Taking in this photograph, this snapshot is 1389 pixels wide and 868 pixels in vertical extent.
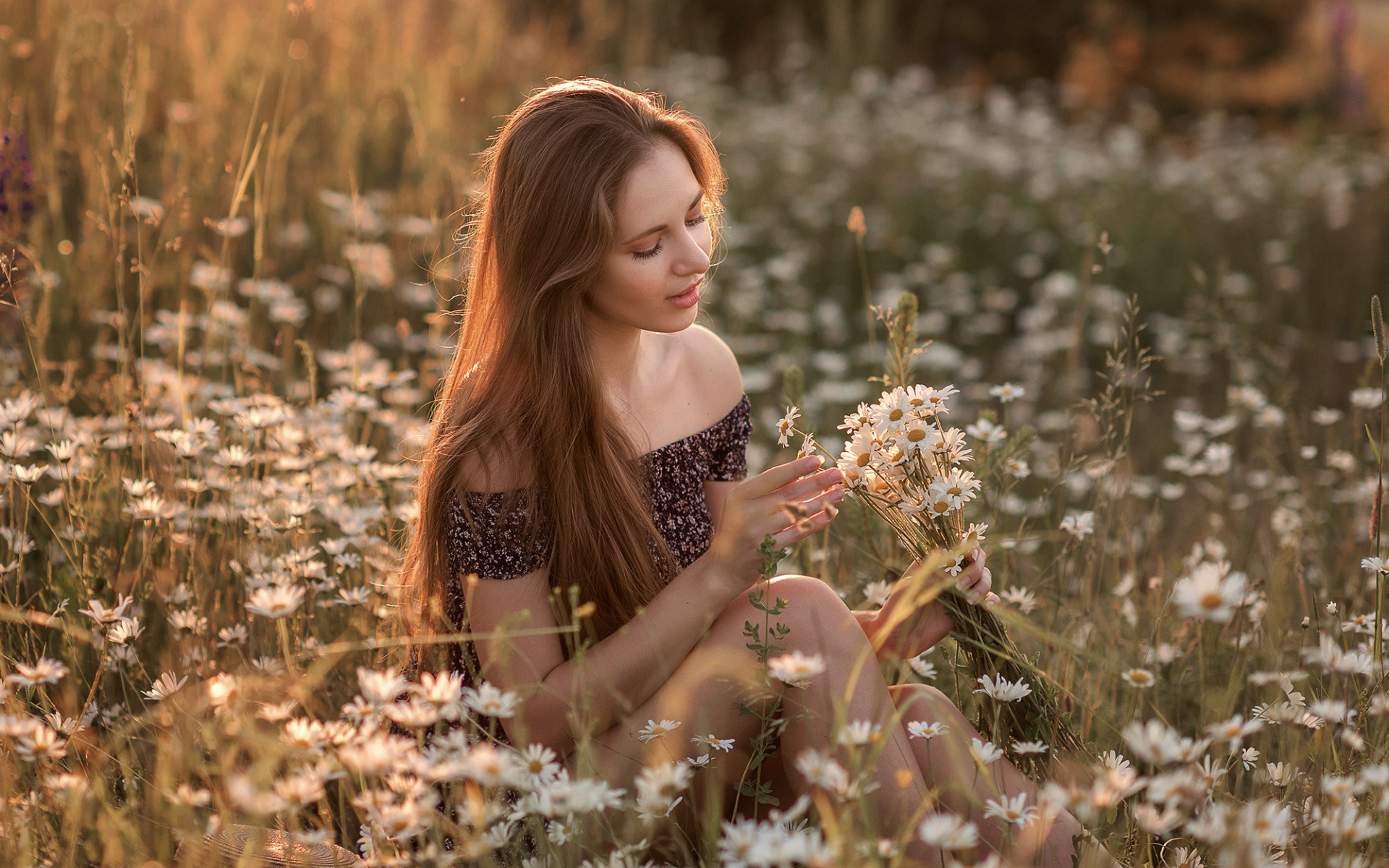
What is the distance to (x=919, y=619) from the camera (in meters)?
1.87

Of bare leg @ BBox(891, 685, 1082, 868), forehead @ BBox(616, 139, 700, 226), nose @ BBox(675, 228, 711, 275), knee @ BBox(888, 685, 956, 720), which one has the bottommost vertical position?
bare leg @ BBox(891, 685, 1082, 868)

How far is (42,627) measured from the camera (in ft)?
7.10

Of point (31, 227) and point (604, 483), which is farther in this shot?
point (31, 227)

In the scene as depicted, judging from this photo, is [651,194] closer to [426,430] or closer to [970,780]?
[426,430]

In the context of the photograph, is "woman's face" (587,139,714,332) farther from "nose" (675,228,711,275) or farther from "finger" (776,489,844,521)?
"finger" (776,489,844,521)

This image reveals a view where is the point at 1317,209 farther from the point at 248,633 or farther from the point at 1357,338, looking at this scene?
the point at 248,633

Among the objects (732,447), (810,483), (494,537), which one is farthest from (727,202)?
(810,483)

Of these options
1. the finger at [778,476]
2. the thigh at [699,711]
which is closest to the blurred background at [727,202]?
the finger at [778,476]

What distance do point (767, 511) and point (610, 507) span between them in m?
0.35

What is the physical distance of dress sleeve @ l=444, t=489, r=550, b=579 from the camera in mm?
1854

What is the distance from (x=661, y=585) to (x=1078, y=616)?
2.55 feet

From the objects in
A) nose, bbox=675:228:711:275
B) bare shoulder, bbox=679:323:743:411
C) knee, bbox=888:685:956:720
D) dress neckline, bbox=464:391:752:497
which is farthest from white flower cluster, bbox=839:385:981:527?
bare shoulder, bbox=679:323:743:411

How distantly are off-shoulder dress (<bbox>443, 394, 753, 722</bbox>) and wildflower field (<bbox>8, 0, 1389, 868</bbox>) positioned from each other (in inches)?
5.9

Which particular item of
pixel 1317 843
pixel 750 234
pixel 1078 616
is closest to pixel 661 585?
pixel 1078 616
